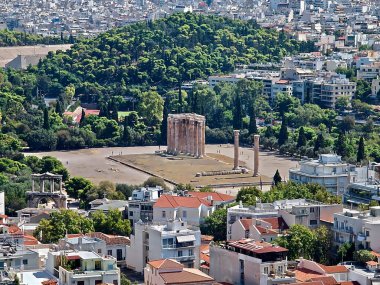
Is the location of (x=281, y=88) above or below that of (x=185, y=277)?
below

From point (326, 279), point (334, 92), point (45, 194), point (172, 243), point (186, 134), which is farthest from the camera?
point (334, 92)

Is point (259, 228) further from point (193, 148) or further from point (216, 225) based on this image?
point (193, 148)

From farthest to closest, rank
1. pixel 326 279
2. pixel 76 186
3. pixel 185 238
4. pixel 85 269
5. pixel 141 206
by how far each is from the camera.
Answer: pixel 76 186 → pixel 141 206 → pixel 185 238 → pixel 326 279 → pixel 85 269

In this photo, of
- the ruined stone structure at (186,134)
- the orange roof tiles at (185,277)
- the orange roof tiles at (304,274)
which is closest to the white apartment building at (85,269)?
the orange roof tiles at (185,277)

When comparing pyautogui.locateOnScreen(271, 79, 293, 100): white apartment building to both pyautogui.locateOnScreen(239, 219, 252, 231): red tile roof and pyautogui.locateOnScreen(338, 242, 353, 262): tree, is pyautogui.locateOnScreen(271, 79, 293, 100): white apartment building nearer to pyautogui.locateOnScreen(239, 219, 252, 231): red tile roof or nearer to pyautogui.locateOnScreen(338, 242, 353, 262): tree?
pyautogui.locateOnScreen(239, 219, 252, 231): red tile roof

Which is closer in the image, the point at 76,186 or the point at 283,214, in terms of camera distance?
the point at 283,214

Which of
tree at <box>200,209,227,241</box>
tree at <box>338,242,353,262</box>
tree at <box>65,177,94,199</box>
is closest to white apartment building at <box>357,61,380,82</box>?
tree at <box>65,177,94,199</box>

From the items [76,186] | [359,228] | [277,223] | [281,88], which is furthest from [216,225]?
[281,88]

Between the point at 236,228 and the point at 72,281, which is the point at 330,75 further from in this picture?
the point at 72,281
